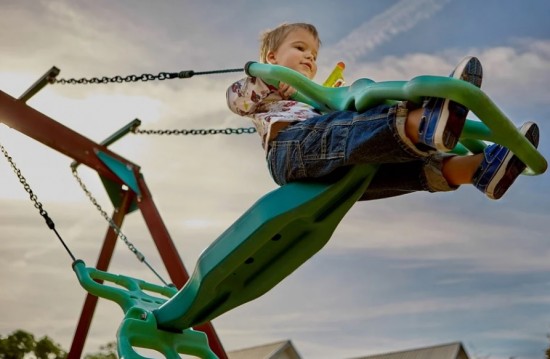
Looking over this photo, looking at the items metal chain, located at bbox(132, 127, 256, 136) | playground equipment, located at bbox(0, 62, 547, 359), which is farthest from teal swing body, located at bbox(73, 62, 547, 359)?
metal chain, located at bbox(132, 127, 256, 136)

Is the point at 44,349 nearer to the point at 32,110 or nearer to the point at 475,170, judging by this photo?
the point at 32,110

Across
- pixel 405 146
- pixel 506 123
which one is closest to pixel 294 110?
pixel 405 146

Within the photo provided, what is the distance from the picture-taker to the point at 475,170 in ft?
10.1

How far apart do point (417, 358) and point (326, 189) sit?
802cm

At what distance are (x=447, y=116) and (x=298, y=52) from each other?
1.12m

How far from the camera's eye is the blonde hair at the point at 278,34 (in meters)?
3.57

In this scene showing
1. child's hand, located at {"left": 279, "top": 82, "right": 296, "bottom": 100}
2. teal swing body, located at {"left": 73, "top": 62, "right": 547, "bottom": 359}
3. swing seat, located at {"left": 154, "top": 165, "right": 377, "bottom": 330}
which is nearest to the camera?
teal swing body, located at {"left": 73, "top": 62, "right": 547, "bottom": 359}

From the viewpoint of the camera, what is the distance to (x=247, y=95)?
3420 millimetres

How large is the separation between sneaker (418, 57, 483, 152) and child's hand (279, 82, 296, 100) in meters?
0.84

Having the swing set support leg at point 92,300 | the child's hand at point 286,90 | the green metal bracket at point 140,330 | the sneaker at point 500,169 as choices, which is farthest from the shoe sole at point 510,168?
the swing set support leg at point 92,300

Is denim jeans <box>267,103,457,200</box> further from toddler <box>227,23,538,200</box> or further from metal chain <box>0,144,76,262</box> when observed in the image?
metal chain <box>0,144,76,262</box>

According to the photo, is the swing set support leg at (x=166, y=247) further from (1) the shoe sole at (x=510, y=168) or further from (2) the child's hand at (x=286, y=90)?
(1) the shoe sole at (x=510, y=168)

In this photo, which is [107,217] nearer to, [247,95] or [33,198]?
[33,198]

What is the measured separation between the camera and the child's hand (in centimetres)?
335
